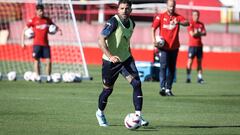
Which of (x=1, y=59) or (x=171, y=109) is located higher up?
(x=171, y=109)

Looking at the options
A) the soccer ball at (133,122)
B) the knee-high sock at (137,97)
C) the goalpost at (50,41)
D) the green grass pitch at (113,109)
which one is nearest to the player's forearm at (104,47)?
the knee-high sock at (137,97)

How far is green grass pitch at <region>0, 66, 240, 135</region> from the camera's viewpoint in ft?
44.2

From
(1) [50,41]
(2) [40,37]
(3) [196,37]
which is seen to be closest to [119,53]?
(2) [40,37]

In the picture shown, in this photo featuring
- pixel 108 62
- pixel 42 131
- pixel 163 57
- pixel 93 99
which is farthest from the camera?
pixel 163 57

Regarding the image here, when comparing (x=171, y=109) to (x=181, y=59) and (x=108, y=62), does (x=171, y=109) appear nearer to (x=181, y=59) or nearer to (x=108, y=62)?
(x=108, y=62)

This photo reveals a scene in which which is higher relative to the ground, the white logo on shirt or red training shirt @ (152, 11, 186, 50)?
red training shirt @ (152, 11, 186, 50)

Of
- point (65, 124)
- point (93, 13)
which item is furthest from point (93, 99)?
point (93, 13)

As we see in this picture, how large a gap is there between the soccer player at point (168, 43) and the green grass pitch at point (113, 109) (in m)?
0.45

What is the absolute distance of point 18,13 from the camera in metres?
38.4

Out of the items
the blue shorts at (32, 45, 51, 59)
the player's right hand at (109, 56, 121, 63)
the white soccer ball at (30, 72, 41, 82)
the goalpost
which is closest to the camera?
the player's right hand at (109, 56, 121, 63)

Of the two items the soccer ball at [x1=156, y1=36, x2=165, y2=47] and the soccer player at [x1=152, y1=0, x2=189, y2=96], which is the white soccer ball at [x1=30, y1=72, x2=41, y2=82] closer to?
the soccer player at [x1=152, y1=0, x2=189, y2=96]

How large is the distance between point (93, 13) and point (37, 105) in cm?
2552

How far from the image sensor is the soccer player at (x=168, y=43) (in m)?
20.8

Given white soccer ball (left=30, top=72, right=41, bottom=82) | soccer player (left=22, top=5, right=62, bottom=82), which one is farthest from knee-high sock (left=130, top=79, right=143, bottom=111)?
soccer player (left=22, top=5, right=62, bottom=82)
